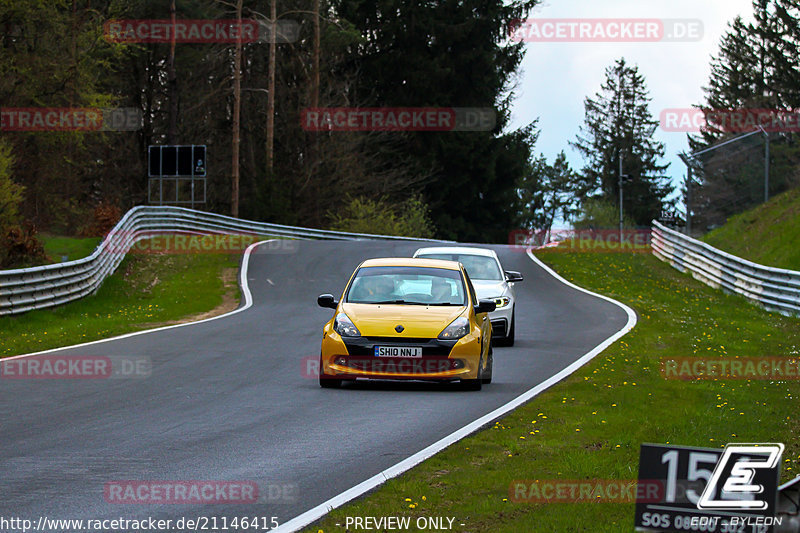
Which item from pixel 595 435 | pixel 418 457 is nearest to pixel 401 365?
pixel 595 435

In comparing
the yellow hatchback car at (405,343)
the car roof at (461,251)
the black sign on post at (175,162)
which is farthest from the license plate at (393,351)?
the black sign on post at (175,162)

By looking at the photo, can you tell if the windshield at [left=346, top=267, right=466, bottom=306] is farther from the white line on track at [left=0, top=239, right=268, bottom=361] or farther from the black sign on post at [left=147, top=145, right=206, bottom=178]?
the black sign on post at [left=147, top=145, right=206, bottom=178]

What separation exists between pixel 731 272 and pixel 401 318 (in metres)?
21.7

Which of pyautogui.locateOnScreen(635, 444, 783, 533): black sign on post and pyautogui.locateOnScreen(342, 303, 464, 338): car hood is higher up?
pyautogui.locateOnScreen(635, 444, 783, 533): black sign on post

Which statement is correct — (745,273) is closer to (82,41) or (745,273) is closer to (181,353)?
(181,353)

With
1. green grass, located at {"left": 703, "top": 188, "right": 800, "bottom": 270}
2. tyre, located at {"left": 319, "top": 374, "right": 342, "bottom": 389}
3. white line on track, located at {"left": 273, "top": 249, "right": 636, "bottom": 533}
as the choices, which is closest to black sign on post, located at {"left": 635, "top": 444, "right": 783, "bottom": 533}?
white line on track, located at {"left": 273, "top": 249, "right": 636, "bottom": 533}

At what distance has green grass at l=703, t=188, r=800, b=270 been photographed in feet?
123

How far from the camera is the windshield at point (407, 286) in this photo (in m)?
15.4

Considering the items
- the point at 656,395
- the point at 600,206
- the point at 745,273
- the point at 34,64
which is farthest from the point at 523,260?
the point at 600,206

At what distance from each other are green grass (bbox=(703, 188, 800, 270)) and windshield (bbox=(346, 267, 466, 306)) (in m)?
21.4

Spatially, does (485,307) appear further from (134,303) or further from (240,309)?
(134,303)

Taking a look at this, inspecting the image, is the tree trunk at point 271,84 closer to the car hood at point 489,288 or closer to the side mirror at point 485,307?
the car hood at point 489,288

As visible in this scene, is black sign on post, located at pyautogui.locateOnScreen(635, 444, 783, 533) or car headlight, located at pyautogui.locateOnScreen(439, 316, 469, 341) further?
car headlight, located at pyautogui.locateOnScreen(439, 316, 469, 341)

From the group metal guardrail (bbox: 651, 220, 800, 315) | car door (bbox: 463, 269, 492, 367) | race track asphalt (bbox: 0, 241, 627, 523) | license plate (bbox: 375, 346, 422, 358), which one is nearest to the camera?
race track asphalt (bbox: 0, 241, 627, 523)
